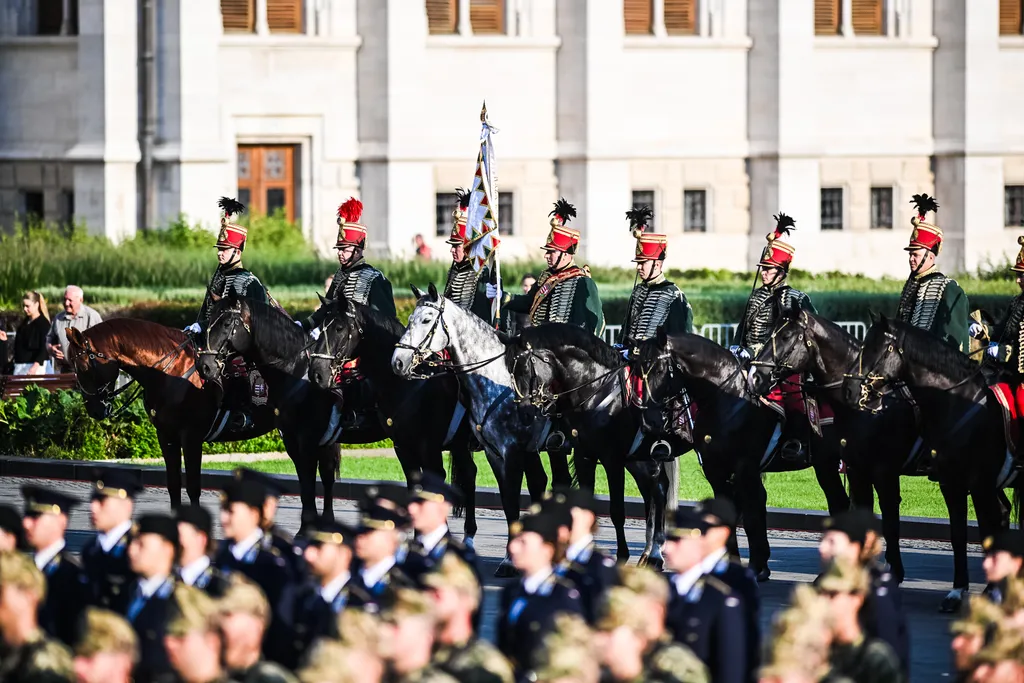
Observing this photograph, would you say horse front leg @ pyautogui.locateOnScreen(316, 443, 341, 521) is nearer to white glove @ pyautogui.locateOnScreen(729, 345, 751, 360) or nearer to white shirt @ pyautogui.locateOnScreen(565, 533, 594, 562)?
white glove @ pyautogui.locateOnScreen(729, 345, 751, 360)

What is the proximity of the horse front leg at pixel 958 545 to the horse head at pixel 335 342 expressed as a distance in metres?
4.42

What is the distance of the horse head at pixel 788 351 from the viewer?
546 inches

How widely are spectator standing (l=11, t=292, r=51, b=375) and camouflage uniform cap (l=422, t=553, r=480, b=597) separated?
14.7 m

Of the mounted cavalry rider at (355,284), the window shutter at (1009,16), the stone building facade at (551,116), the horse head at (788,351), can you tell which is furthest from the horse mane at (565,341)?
the window shutter at (1009,16)

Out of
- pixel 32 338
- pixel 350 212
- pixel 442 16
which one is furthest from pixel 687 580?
pixel 442 16

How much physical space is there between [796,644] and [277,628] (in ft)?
8.83

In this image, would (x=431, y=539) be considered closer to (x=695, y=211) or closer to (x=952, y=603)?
(x=952, y=603)

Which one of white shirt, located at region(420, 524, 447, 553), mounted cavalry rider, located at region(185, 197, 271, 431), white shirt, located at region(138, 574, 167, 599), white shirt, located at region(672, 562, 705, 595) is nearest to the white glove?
mounted cavalry rider, located at region(185, 197, 271, 431)

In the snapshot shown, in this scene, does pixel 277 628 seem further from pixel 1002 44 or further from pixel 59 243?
pixel 1002 44

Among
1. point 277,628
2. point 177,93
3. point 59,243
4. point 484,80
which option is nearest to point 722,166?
point 484,80

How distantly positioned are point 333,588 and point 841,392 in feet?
18.4

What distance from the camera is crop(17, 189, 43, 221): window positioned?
37.8 meters

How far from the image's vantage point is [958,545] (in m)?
13.6

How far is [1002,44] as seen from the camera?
41312 millimetres
